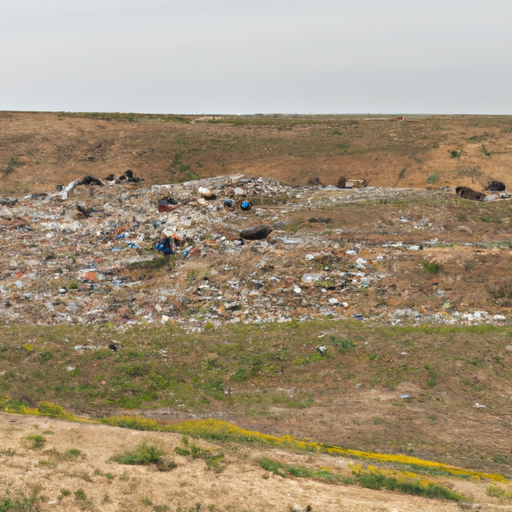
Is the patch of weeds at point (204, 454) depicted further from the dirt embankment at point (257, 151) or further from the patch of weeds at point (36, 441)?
the dirt embankment at point (257, 151)

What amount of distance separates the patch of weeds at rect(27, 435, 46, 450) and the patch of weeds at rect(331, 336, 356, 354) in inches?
238

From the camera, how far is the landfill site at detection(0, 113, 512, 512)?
6465 millimetres

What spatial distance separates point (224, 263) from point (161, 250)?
2.01m

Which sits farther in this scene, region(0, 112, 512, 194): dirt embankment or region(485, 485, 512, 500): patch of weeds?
region(0, 112, 512, 194): dirt embankment

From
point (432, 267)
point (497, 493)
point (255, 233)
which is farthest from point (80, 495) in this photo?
point (255, 233)

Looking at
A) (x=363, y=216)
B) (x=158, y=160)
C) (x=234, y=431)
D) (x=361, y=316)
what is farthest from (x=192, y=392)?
(x=158, y=160)

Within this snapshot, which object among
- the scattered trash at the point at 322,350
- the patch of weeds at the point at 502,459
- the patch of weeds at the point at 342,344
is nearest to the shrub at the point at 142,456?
the patch of weeds at the point at 502,459

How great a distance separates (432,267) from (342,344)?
392cm

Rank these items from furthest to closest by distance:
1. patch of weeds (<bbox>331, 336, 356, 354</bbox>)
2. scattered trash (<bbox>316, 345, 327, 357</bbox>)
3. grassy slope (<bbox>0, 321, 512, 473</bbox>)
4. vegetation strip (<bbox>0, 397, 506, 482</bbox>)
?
patch of weeds (<bbox>331, 336, 356, 354</bbox>) < scattered trash (<bbox>316, 345, 327, 357</bbox>) < grassy slope (<bbox>0, 321, 512, 473</bbox>) < vegetation strip (<bbox>0, 397, 506, 482</bbox>)

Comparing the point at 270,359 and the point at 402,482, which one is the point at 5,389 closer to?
the point at 270,359

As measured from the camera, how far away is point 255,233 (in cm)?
1562

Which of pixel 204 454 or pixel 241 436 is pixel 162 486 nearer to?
pixel 204 454

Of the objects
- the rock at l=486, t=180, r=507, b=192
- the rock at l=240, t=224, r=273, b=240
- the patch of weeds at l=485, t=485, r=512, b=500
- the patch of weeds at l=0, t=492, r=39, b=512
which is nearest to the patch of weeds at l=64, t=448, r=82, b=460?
the patch of weeds at l=0, t=492, r=39, b=512

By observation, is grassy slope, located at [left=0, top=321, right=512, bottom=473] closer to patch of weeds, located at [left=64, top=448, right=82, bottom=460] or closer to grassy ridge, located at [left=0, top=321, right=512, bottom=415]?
grassy ridge, located at [left=0, top=321, right=512, bottom=415]
